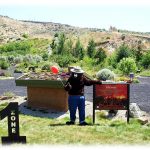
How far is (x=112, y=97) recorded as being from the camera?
44.8 ft

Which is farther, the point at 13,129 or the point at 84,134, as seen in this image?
the point at 84,134

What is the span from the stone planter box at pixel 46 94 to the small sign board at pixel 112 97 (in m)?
3.56

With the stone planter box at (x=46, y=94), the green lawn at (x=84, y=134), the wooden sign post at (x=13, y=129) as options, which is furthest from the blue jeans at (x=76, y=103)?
the stone planter box at (x=46, y=94)

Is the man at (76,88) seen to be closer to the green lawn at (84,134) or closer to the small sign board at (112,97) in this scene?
the green lawn at (84,134)

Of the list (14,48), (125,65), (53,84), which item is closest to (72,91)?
(53,84)

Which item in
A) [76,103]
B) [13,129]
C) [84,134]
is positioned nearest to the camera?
[13,129]

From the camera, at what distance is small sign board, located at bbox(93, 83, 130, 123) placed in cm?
1361

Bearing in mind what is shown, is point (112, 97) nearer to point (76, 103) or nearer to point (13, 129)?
point (76, 103)

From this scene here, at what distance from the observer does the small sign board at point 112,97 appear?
13609 millimetres

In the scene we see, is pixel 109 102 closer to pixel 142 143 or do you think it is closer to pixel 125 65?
pixel 142 143

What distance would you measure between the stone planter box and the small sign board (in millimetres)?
3556

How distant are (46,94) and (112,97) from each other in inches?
187

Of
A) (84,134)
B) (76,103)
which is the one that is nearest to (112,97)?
(76,103)

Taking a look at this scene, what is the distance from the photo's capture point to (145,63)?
65875mm
